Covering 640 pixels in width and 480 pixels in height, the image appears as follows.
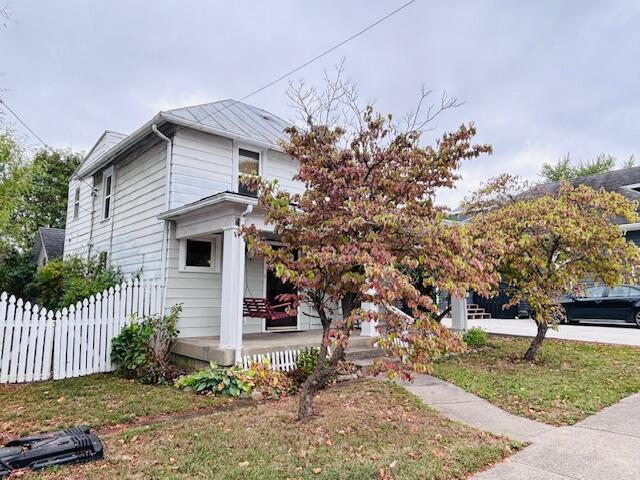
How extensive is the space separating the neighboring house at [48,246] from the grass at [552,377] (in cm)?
1599

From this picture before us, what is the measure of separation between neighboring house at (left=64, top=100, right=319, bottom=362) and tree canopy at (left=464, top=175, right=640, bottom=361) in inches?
169

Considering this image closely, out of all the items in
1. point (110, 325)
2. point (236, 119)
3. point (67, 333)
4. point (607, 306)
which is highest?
point (236, 119)

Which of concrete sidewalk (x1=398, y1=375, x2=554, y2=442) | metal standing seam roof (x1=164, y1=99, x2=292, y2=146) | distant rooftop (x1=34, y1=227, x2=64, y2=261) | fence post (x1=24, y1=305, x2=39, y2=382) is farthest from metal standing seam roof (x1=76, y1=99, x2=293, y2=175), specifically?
distant rooftop (x1=34, y1=227, x2=64, y2=261)

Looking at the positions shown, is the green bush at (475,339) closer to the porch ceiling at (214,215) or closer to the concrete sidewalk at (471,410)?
the concrete sidewalk at (471,410)

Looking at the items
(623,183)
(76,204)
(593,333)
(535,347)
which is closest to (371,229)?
Result: (535,347)

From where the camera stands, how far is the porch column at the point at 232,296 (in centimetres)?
679

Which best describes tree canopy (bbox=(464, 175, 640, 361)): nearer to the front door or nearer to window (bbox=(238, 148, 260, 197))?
the front door

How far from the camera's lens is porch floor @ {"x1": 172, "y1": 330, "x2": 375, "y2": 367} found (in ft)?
22.6

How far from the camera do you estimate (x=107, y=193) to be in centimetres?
1151

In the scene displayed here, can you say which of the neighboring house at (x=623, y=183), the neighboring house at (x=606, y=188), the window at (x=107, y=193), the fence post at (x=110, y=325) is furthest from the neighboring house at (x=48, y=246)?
the neighboring house at (x=623, y=183)

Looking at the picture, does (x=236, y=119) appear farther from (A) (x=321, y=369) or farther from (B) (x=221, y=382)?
(A) (x=321, y=369)

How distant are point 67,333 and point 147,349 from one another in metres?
1.50

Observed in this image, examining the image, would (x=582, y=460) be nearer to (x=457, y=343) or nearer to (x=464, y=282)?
(x=457, y=343)

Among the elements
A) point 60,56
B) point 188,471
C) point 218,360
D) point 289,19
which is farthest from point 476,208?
point 60,56
